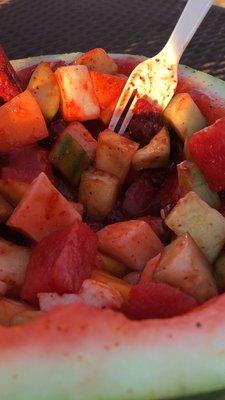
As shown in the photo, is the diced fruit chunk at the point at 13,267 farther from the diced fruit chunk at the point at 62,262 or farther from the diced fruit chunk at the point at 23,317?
the diced fruit chunk at the point at 23,317

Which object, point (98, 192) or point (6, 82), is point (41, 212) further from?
point (6, 82)

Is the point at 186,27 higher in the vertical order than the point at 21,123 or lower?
higher

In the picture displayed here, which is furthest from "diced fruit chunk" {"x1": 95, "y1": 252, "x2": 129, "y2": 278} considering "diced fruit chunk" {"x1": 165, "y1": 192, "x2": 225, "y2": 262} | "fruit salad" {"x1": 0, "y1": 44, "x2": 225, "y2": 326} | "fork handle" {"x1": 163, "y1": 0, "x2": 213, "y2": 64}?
"fork handle" {"x1": 163, "y1": 0, "x2": 213, "y2": 64}

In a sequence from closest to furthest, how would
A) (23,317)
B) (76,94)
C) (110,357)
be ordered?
(110,357)
(23,317)
(76,94)

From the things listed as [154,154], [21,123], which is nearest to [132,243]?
[154,154]

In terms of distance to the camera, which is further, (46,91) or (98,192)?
(46,91)

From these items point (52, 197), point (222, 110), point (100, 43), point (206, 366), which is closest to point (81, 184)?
point (52, 197)

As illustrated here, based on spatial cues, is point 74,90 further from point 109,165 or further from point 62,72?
point 109,165

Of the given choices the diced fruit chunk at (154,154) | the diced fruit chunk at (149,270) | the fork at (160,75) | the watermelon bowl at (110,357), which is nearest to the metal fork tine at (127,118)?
the fork at (160,75)
